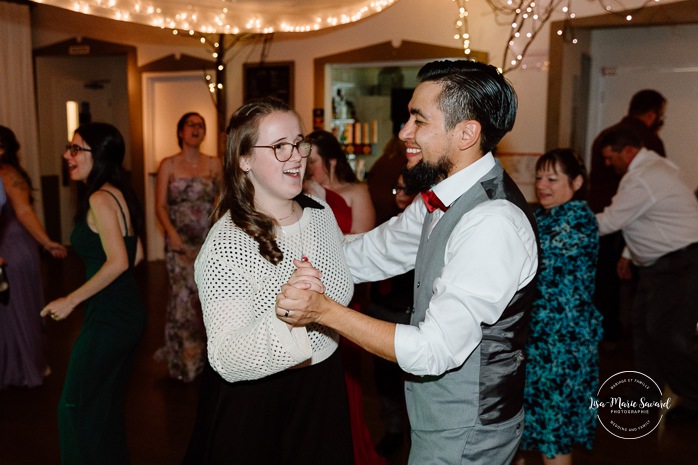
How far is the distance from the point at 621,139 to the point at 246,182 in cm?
310

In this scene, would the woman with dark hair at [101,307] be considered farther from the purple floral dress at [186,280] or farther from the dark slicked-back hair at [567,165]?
the dark slicked-back hair at [567,165]

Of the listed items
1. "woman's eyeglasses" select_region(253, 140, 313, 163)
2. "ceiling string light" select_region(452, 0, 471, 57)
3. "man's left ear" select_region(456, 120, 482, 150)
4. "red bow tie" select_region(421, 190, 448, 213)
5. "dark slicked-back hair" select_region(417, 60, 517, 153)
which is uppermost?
"ceiling string light" select_region(452, 0, 471, 57)

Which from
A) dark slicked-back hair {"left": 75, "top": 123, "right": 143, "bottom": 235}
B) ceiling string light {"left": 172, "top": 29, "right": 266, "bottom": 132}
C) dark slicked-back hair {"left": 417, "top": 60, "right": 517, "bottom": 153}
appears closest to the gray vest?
dark slicked-back hair {"left": 417, "top": 60, "right": 517, "bottom": 153}

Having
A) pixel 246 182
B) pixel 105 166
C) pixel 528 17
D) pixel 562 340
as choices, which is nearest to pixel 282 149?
pixel 246 182

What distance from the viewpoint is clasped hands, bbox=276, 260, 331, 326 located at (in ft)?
4.68

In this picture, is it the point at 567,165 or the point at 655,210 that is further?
the point at 655,210

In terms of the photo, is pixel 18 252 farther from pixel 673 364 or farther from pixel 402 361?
pixel 673 364

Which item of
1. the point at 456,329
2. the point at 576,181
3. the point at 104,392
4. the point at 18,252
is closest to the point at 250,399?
the point at 456,329

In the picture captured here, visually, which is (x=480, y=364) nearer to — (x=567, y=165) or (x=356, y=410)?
(x=356, y=410)

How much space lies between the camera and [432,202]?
171 centimetres

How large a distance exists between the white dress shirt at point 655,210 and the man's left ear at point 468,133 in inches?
101

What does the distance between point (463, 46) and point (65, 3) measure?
12.7 ft

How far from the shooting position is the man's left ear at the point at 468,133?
1.64 meters

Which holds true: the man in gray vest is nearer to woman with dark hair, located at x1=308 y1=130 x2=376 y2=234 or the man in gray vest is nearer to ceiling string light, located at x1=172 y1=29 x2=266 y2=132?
woman with dark hair, located at x1=308 y1=130 x2=376 y2=234
